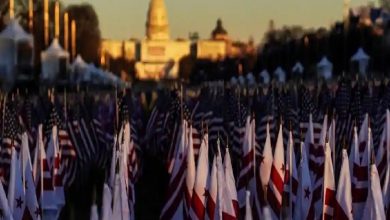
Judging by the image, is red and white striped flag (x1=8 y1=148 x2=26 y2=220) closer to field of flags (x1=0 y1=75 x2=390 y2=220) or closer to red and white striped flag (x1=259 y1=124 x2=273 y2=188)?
field of flags (x1=0 y1=75 x2=390 y2=220)

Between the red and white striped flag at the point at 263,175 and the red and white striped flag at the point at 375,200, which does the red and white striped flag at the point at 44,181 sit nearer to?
the red and white striped flag at the point at 263,175

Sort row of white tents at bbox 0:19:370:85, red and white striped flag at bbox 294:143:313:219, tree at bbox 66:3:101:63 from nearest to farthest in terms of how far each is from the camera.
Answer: red and white striped flag at bbox 294:143:313:219 < row of white tents at bbox 0:19:370:85 < tree at bbox 66:3:101:63

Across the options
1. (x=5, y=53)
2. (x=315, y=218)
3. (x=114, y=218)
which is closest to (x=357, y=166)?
(x=315, y=218)

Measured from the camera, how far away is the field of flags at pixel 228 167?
1272 cm

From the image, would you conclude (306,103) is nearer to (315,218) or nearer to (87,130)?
(315,218)

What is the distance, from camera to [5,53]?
52.4 m

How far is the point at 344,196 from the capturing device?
1268 cm

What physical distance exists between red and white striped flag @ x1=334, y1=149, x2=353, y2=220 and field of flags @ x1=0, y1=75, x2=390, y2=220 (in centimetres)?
1

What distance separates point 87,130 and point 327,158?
567 inches

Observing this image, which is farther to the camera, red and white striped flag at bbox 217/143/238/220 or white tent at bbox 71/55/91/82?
white tent at bbox 71/55/91/82

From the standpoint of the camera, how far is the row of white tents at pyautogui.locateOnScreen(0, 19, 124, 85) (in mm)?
49594

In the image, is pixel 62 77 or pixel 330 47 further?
pixel 330 47

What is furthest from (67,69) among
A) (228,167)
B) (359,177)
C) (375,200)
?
(375,200)

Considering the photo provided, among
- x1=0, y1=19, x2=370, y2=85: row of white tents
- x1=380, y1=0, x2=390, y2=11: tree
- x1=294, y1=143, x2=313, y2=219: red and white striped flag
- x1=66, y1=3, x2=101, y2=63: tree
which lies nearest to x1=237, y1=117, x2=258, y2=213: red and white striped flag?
x1=294, y1=143, x2=313, y2=219: red and white striped flag
